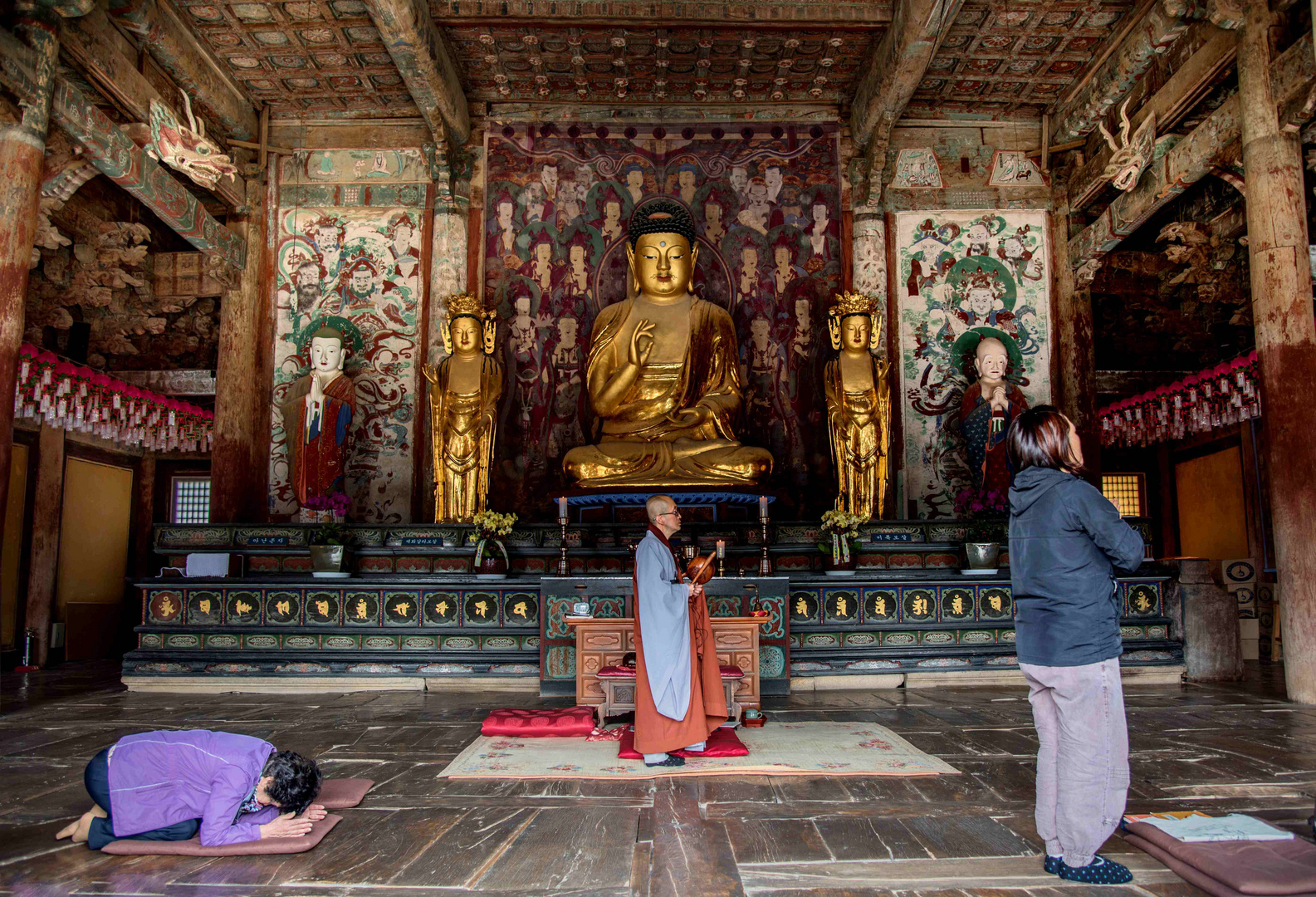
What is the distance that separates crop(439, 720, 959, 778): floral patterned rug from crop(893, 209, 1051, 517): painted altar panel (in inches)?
158

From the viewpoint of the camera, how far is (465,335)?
23.7 ft

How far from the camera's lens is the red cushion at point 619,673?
4.33m

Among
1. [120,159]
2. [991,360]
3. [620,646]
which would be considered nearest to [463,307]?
[120,159]

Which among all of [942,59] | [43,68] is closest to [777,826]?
[43,68]

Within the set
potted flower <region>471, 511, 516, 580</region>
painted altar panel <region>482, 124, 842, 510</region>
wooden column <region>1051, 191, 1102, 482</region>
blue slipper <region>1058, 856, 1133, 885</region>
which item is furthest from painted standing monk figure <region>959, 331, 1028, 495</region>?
blue slipper <region>1058, 856, 1133, 885</region>

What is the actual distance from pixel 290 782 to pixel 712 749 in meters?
1.81

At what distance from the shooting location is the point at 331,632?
582cm

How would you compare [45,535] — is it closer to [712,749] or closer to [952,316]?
[712,749]

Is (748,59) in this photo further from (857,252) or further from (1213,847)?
(1213,847)

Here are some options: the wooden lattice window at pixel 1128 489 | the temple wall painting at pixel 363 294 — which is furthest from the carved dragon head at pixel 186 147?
the wooden lattice window at pixel 1128 489

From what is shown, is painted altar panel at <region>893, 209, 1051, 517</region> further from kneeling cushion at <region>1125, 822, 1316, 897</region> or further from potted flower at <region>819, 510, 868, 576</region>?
kneeling cushion at <region>1125, 822, 1316, 897</region>

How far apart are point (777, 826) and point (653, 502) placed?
5.14 feet

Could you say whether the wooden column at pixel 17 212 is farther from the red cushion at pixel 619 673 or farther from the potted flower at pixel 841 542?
the potted flower at pixel 841 542

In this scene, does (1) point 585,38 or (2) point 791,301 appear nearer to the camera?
(1) point 585,38
